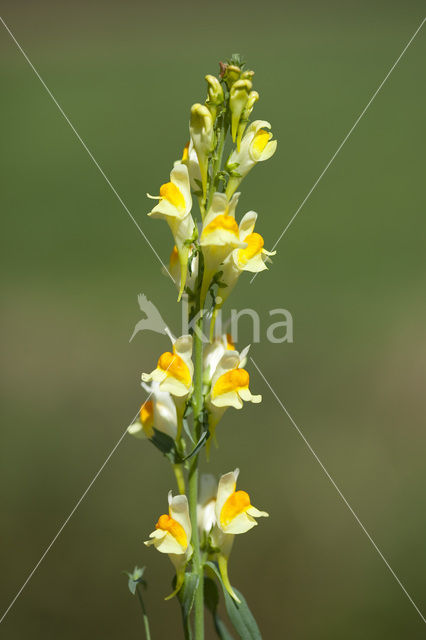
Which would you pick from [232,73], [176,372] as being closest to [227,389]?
[176,372]

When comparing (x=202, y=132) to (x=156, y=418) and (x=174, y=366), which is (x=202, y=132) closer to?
(x=174, y=366)

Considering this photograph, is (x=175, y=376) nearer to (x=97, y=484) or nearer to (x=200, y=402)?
(x=200, y=402)

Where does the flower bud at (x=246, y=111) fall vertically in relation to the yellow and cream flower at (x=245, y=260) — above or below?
above

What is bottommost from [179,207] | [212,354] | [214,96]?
[212,354]

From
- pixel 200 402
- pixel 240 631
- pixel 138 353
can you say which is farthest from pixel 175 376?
pixel 138 353

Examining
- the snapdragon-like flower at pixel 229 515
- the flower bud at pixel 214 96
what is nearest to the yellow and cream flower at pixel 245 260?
the flower bud at pixel 214 96

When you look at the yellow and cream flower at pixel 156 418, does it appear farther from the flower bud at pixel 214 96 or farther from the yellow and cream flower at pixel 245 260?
the flower bud at pixel 214 96
